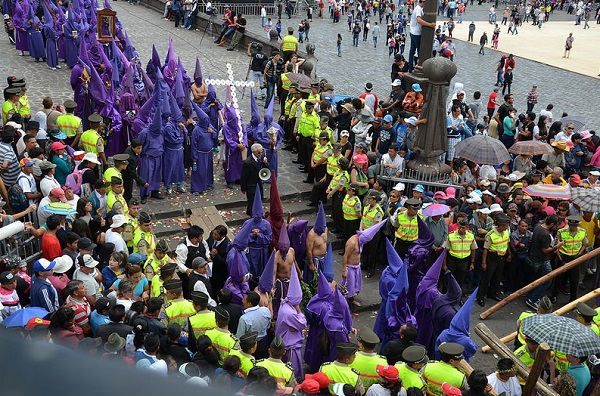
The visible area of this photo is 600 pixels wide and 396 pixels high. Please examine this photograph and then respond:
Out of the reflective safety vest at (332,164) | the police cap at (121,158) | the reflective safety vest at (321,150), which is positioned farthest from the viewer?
the reflective safety vest at (321,150)

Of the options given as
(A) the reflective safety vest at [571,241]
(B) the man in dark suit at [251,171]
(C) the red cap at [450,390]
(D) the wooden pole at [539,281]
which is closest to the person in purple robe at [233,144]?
(B) the man in dark suit at [251,171]

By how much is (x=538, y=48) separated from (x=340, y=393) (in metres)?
31.4

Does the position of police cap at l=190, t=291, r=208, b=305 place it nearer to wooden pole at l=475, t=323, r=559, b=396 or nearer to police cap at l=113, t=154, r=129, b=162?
Result: wooden pole at l=475, t=323, r=559, b=396

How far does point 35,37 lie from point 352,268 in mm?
14224

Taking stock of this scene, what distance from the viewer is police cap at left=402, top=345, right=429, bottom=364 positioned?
645cm

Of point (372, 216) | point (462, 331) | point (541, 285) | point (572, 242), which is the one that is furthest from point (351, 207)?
point (462, 331)

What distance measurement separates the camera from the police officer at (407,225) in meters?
9.93

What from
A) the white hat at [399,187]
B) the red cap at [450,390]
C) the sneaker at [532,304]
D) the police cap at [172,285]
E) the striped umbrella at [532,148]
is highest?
the police cap at [172,285]

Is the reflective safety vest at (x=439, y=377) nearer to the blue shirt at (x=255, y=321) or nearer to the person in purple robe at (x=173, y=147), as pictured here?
the blue shirt at (x=255, y=321)

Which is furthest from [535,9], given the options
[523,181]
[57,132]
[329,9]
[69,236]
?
[69,236]

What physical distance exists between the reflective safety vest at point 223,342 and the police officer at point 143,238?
8.11ft

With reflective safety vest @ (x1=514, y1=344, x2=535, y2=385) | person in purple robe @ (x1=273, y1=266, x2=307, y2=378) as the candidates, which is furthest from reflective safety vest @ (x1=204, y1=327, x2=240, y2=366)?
reflective safety vest @ (x1=514, y1=344, x2=535, y2=385)

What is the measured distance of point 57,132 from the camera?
11344 mm

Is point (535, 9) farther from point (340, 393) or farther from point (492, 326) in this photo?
point (340, 393)
